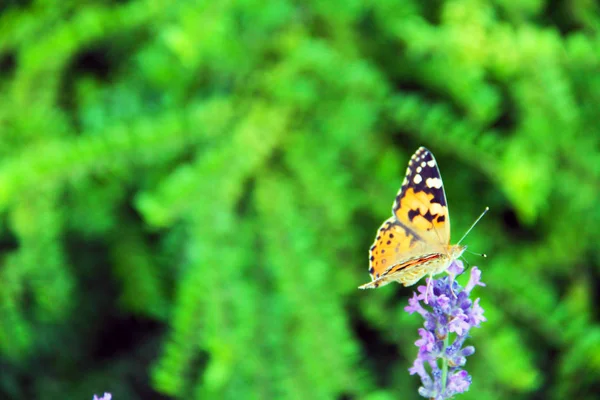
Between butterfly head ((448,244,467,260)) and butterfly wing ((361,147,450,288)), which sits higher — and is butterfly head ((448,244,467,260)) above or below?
below

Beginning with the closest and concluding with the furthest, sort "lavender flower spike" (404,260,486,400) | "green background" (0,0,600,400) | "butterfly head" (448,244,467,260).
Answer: "lavender flower spike" (404,260,486,400) < "butterfly head" (448,244,467,260) < "green background" (0,0,600,400)

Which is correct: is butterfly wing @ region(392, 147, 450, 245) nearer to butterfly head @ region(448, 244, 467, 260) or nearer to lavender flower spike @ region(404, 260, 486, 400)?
butterfly head @ region(448, 244, 467, 260)

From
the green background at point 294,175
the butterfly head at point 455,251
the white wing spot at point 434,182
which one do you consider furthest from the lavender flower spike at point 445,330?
the green background at point 294,175

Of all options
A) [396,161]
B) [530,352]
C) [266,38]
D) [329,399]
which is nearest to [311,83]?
[266,38]

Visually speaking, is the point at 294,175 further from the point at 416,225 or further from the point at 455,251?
the point at 455,251

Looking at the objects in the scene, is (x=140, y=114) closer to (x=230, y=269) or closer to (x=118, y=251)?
(x=118, y=251)

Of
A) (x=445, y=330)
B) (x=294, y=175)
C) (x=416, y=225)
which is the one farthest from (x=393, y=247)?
(x=294, y=175)

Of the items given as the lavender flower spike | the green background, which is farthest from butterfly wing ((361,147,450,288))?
the green background

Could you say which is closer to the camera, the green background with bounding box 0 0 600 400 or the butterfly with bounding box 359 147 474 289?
the butterfly with bounding box 359 147 474 289
